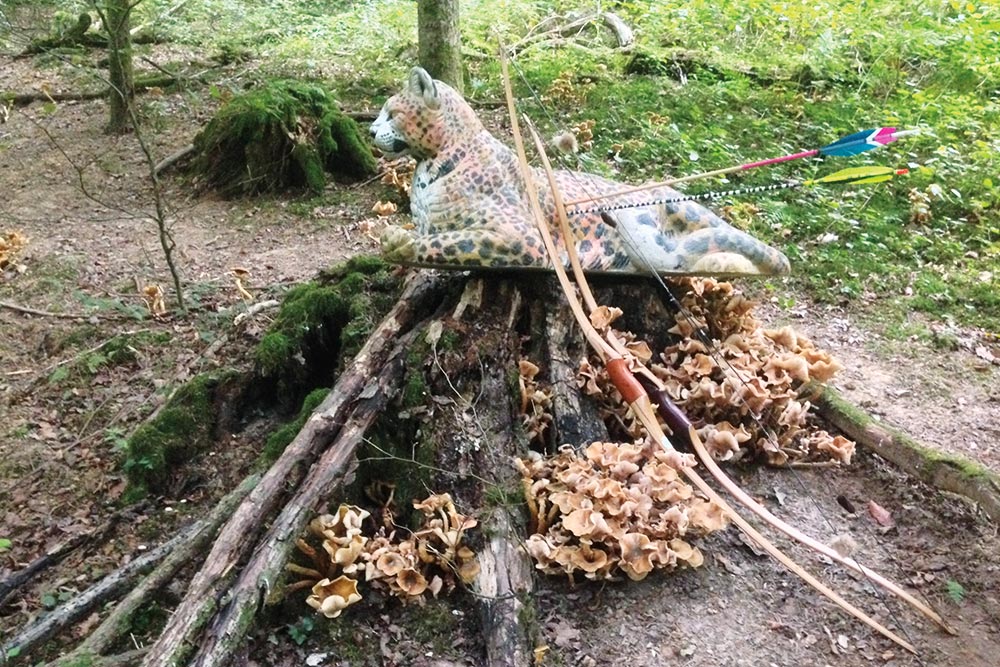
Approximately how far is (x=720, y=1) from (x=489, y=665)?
40.5ft

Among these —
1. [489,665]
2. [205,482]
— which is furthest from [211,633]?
[205,482]

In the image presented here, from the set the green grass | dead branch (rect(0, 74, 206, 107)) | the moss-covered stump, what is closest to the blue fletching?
the green grass

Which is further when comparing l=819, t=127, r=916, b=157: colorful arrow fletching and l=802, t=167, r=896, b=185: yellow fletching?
l=819, t=127, r=916, b=157: colorful arrow fletching

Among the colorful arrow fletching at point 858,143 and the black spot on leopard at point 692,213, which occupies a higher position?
the colorful arrow fletching at point 858,143

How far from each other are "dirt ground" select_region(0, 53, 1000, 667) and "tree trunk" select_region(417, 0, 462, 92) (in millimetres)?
1586

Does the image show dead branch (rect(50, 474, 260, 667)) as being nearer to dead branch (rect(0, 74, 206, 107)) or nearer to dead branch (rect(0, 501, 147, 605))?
dead branch (rect(0, 501, 147, 605))

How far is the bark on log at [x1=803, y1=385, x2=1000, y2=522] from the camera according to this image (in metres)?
3.63

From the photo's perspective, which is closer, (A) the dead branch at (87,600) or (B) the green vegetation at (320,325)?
(A) the dead branch at (87,600)

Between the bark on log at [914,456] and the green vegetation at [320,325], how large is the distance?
283cm

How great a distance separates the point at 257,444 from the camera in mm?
4906

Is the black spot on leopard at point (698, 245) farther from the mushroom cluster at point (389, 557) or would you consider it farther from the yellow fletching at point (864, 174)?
the mushroom cluster at point (389, 557)

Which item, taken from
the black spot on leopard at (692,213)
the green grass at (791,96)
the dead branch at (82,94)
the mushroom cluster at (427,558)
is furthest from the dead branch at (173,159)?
the mushroom cluster at (427,558)

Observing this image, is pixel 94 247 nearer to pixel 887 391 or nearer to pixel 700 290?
→ pixel 700 290

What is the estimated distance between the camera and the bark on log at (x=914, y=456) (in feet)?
11.9
